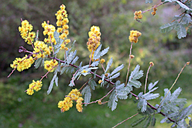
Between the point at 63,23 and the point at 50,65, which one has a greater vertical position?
the point at 63,23

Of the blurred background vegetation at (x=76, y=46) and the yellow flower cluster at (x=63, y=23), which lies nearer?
the yellow flower cluster at (x=63, y=23)

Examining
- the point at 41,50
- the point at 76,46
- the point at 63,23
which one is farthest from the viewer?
the point at 76,46

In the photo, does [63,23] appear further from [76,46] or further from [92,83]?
[76,46]

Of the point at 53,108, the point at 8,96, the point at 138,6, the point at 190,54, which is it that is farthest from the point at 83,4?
the point at 190,54

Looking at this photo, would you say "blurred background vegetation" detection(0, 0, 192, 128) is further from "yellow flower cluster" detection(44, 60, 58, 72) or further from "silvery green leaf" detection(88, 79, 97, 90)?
"yellow flower cluster" detection(44, 60, 58, 72)

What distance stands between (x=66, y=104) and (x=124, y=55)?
3327 millimetres

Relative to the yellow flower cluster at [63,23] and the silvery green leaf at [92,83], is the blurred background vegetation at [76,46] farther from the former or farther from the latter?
the yellow flower cluster at [63,23]

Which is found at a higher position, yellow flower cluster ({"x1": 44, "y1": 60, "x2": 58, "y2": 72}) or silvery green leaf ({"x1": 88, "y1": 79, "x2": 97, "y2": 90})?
yellow flower cluster ({"x1": 44, "y1": 60, "x2": 58, "y2": 72})

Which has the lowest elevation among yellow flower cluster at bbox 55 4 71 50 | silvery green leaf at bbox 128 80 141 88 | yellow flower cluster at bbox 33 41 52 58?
silvery green leaf at bbox 128 80 141 88

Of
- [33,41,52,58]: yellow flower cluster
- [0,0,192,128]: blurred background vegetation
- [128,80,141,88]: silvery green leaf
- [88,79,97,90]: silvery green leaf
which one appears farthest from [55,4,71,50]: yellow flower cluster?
[0,0,192,128]: blurred background vegetation

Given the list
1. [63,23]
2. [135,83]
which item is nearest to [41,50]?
[63,23]

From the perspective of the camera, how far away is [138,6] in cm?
441

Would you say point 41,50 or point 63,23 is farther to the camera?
point 63,23

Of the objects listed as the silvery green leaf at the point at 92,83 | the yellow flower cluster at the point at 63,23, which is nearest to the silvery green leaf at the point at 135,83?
the silvery green leaf at the point at 92,83
